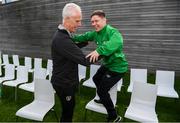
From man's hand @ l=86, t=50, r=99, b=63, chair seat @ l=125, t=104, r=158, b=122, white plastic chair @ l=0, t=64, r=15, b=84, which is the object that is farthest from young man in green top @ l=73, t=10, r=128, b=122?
white plastic chair @ l=0, t=64, r=15, b=84

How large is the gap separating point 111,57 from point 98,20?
0.54m

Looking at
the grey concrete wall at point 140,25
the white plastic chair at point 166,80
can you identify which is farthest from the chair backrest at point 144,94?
the grey concrete wall at point 140,25

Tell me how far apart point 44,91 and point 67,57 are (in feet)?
4.83

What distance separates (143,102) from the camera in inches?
151

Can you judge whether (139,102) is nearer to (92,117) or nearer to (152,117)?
(152,117)

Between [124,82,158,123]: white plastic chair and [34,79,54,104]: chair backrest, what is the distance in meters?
1.20

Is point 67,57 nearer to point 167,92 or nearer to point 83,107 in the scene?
point 83,107

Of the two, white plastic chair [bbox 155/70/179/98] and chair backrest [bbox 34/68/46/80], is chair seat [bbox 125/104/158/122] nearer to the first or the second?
white plastic chair [bbox 155/70/179/98]

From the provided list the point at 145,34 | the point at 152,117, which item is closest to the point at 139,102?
the point at 152,117

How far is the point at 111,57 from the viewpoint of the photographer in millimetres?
3523

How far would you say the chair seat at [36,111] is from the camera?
3.59 metres

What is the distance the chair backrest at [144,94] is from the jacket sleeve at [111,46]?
929 millimetres

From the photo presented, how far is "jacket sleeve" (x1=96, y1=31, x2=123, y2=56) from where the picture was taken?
2990 mm

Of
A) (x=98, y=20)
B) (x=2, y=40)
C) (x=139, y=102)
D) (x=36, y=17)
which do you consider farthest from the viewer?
(x=2, y=40)
